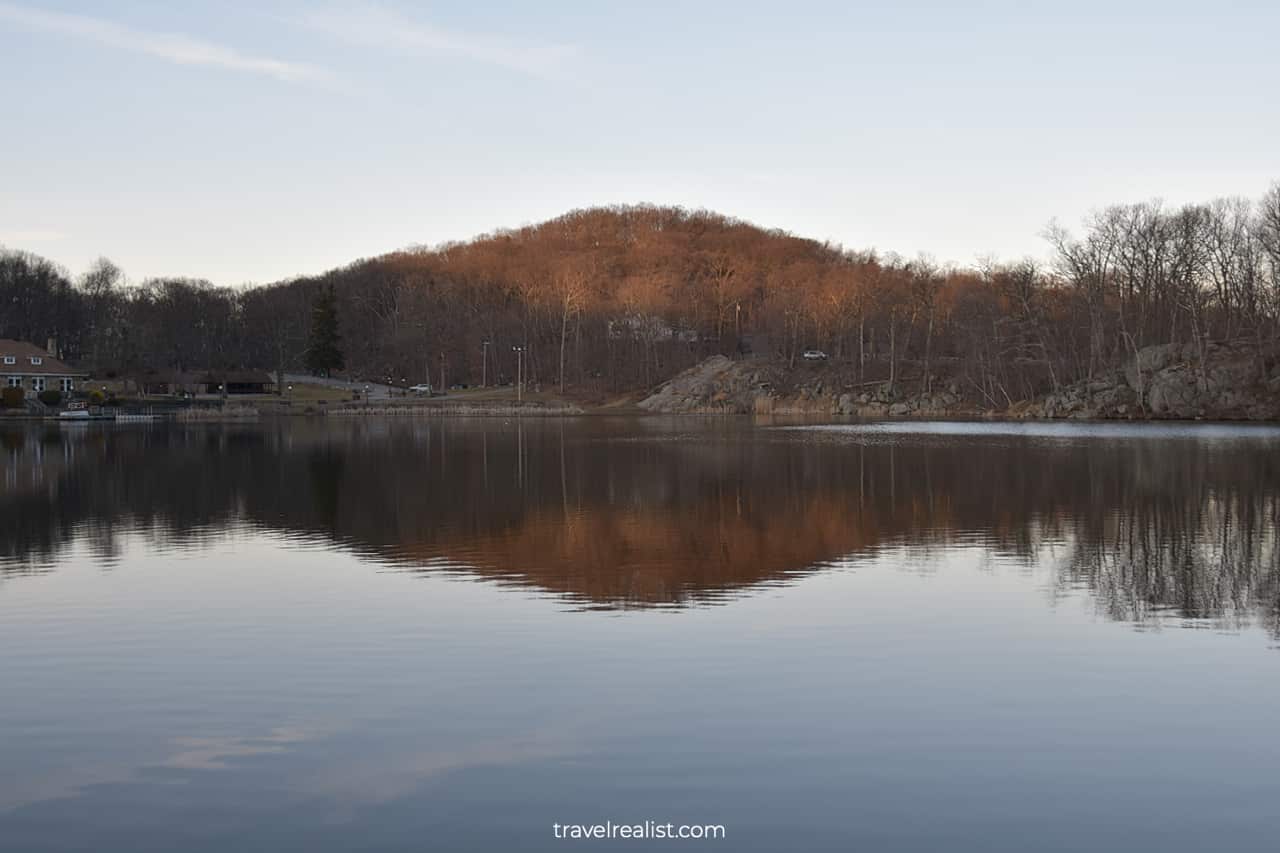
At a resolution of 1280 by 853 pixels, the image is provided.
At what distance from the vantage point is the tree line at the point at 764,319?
106500 millimetres

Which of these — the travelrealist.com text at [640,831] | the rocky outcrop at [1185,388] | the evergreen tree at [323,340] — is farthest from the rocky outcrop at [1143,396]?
the travelrealist.com text at [640,831]

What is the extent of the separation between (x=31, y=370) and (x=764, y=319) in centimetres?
9082

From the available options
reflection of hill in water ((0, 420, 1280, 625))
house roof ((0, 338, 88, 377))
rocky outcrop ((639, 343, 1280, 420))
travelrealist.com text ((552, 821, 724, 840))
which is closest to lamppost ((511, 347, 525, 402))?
rocky outcrop ((639, 343, 1280, 420))

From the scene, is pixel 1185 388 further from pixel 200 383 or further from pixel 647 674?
pixel 200 383

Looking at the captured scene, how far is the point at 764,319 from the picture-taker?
536ft

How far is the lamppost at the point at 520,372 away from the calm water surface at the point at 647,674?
11378cm

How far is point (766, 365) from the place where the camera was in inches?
5861

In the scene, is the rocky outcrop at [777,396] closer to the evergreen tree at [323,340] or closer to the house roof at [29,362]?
the evergreen tree at [323,340]

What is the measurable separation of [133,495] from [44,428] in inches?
2591

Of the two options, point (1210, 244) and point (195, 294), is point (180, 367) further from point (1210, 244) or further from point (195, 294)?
point (1210, 244)

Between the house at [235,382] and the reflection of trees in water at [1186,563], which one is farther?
the house at [235,382]

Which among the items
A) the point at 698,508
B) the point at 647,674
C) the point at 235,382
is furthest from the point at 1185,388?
the point at 235,382

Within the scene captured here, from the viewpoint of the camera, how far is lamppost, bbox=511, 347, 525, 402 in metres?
150

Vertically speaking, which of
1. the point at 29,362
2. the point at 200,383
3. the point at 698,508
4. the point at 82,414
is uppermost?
the point at 29,362
